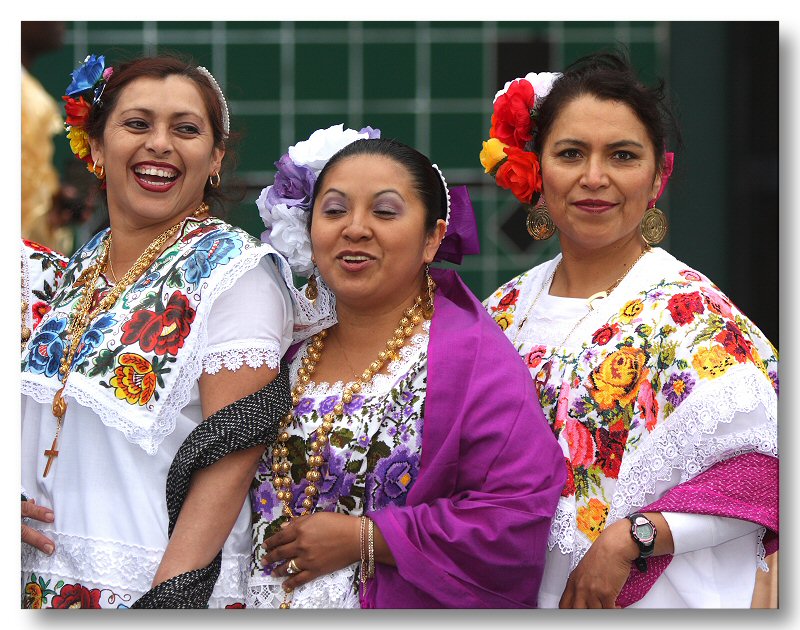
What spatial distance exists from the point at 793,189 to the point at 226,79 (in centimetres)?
152

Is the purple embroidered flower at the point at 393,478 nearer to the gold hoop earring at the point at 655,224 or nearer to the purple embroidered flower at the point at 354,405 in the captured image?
the purple embroidered flower at the point at 354,405

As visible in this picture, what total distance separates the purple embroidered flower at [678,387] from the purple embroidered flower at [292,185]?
826mm

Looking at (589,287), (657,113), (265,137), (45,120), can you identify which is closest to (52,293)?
(45,120)

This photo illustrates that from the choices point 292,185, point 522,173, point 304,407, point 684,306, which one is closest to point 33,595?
point 304,407

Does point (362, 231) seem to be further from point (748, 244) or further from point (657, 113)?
point (748, 244)

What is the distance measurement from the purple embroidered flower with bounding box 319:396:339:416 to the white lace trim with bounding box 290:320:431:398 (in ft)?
0.05

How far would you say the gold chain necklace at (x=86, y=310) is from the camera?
7.52 ft

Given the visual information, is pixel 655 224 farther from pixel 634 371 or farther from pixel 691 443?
pixel 691 443

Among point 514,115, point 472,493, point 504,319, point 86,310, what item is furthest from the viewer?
point 504,319

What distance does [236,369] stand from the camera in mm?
2209

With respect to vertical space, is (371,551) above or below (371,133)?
below

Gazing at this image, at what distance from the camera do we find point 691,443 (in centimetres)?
218

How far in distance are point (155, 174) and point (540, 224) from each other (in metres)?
0.84

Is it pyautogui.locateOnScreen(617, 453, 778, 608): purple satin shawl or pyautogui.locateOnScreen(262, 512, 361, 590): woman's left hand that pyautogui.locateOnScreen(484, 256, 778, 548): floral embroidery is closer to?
pyautogui.locateOnScreen(617, 453, 778, 608): purple satin shawl
